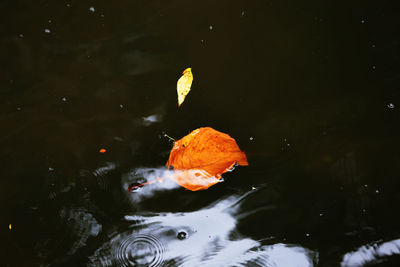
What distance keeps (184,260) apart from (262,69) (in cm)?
91

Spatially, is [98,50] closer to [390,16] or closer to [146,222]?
[146,222]

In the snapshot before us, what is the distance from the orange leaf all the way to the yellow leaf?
0.20m

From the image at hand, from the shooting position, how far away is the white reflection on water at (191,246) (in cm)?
136

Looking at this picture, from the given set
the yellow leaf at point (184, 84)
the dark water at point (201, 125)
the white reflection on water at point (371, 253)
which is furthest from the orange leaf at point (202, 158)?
the white reflection on water at point (371, 253)

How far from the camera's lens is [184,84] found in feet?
5.48

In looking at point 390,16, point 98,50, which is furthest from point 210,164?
point 390,16

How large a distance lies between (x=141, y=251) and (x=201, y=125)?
57 cm

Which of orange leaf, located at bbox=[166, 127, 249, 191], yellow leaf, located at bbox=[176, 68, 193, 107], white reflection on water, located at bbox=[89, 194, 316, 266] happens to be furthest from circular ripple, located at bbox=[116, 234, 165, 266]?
yellow leaf, located at bbox=[176, 68, 193, 107]

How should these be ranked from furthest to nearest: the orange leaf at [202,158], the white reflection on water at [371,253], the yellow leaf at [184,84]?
the yellow leaf at [184,84]
the orange leaf at [202,158]
the white reflection on water at [371,253]

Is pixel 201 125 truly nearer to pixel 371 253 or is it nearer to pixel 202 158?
pixel 202 158

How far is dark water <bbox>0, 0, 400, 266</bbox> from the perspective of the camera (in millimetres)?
1396

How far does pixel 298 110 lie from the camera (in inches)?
63.5

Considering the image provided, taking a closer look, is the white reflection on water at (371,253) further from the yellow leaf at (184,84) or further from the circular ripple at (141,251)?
the yellow leaf at (184,84)

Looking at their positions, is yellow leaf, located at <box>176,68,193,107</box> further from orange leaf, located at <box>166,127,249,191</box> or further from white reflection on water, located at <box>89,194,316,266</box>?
white reflection on water, located at <box>89,194,316,266</box>
